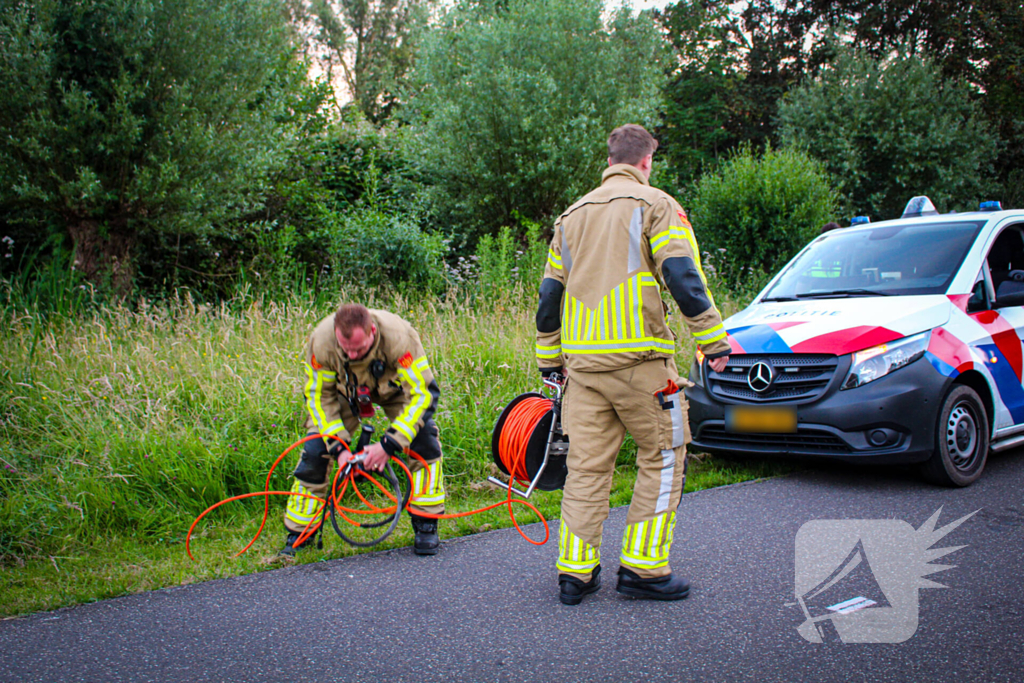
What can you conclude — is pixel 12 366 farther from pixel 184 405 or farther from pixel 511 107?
pixel 511 107

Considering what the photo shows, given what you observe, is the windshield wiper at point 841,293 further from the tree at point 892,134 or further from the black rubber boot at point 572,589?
Answer: the tree at point 892,134

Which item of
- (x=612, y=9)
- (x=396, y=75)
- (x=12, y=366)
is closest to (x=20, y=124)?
(x=12, y=366)

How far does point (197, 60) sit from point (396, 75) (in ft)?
77.2

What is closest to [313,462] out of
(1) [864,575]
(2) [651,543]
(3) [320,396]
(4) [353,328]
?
(3) [320,396]

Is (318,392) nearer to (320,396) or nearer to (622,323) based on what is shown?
(320,396)

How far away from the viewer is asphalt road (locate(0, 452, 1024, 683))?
2914mm

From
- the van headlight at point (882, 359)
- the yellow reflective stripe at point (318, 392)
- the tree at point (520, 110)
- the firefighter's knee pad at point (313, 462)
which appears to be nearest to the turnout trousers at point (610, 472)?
the yellow reflective stripe at point (318, 392)

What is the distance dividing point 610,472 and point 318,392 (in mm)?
1627

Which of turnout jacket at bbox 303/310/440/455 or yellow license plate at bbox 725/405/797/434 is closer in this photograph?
turnout jacket at bbox 303/310/440/455

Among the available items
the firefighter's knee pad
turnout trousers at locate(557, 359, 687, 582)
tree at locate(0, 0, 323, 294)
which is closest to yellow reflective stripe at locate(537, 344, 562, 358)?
turnout trousers at locate(557, 359, 687, 582)

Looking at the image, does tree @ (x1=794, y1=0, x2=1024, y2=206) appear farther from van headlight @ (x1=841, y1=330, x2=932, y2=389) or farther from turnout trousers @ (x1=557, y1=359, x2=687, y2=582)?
turnout trousers @ (x1=557, y1=359, x2=687, y2=582)

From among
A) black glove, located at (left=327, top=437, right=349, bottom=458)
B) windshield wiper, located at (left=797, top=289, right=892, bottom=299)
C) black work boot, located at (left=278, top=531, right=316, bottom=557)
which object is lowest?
black work boot, located at (left=278, top=531, right=316, bottom=557)

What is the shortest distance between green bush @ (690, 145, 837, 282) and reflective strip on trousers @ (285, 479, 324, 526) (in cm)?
853

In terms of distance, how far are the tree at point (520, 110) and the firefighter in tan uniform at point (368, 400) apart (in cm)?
929
